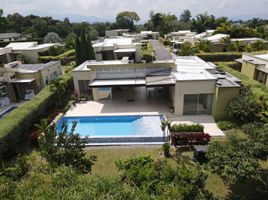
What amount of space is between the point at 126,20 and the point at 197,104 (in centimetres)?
12360

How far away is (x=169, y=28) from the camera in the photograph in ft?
366

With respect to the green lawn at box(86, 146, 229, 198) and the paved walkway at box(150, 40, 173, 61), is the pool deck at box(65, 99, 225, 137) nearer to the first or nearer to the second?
the green lawn at box(86, 146, 229, 198)

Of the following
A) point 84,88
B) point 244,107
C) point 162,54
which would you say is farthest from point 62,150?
point 162,54

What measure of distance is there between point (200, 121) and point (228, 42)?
38.4m

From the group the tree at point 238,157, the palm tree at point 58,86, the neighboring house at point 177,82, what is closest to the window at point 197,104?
the neighboring house at point 177,82

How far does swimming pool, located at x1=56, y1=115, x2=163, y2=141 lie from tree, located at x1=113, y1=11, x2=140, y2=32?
118m

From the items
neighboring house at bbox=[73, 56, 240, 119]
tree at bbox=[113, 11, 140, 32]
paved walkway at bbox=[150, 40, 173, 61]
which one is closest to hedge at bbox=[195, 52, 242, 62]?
paved walkway at bbox=[150, 40, 173, 61]

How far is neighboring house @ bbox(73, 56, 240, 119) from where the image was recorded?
874 inches

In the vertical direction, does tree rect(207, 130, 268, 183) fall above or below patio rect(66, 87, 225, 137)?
above

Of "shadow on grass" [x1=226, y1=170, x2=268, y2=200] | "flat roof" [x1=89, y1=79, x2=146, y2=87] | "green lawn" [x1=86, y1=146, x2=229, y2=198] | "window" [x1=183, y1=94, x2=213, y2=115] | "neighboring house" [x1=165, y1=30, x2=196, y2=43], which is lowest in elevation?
"green lawn" [x1=86, y1=146, x2=229, y2=198]

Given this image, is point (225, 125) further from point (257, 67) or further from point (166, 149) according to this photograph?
point (257, 67)

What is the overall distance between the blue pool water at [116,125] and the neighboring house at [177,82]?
386 cm

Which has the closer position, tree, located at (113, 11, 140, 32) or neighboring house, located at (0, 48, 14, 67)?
neighboring house, located at (0, 48, 14, 67)

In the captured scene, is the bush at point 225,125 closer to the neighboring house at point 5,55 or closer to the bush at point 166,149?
the bush at point 166,149
